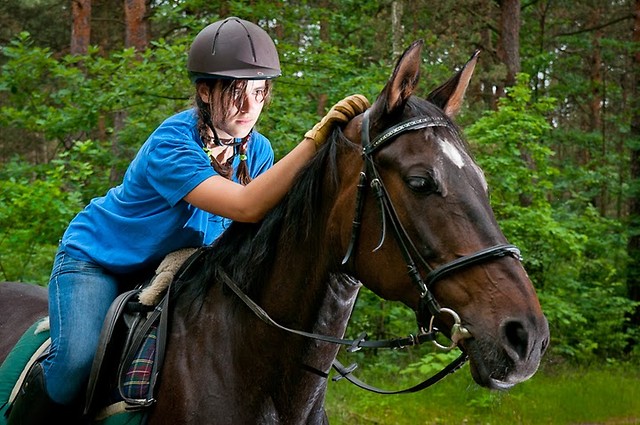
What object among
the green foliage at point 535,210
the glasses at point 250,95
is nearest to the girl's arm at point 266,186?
the glasses at point 250,95

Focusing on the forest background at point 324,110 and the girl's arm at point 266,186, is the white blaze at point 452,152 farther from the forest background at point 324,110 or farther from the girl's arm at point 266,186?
the forest background at point 324,110

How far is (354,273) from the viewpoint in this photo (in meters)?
2.42

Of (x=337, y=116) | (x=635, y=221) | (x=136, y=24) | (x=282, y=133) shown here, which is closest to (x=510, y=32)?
(x=635, y=221)

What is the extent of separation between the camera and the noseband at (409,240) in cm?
207

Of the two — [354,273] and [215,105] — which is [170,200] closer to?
[215,105]

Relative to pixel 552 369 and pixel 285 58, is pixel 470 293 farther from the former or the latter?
pixel 552 369

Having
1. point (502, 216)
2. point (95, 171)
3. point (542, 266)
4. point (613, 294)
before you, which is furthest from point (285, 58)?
point (613, 294)

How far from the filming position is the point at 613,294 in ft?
44.1

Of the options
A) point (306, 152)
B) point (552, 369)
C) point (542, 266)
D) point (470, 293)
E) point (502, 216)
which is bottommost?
point (552, 369)

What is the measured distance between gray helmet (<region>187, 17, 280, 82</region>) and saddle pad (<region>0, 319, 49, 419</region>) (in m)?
1.44

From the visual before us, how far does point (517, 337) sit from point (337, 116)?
40.9 inches

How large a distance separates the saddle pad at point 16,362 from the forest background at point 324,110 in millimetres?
4312

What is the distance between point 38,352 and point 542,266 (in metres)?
8.46

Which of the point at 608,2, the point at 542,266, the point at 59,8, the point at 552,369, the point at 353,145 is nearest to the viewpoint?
the point at 353,145
